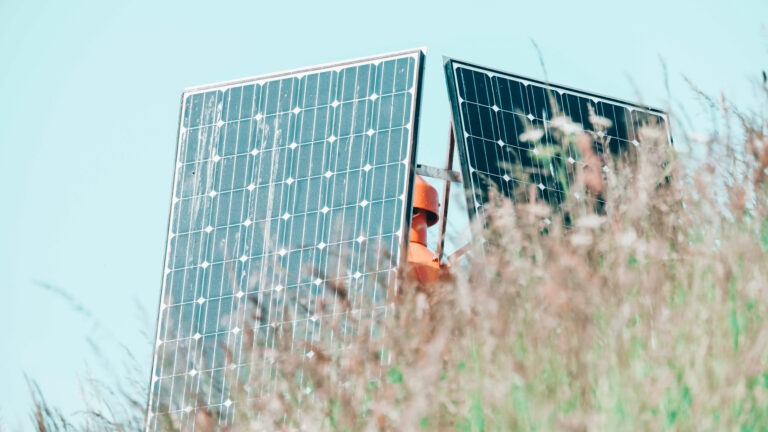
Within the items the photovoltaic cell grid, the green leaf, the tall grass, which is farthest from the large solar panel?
the green leaf

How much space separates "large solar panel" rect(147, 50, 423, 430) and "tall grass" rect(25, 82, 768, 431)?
20.3 ft

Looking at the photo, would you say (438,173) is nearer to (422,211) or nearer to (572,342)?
(422,211)

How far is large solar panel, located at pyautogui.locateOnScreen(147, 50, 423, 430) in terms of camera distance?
1143cm

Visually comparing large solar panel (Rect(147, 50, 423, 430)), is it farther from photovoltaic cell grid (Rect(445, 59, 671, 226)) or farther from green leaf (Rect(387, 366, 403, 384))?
green leaf (Rect(387, 366, 403, 384))

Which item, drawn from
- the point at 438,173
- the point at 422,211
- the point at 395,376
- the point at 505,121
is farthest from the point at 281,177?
the point at 395,376

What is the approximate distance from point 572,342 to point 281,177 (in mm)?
9090

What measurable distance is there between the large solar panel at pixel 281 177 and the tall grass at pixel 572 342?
6184 millimetres

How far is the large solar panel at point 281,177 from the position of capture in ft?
37.5

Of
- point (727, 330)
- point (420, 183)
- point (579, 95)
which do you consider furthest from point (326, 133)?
point (727, 330)

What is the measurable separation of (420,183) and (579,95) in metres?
2.07

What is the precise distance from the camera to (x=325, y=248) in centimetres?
1112

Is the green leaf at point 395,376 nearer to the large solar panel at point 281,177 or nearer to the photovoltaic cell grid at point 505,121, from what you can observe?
the large solar panel at point 281,177

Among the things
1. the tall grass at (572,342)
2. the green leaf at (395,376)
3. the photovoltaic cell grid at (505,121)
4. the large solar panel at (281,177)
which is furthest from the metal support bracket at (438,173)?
the green leaf at (395,376)

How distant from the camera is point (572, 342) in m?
3.76
